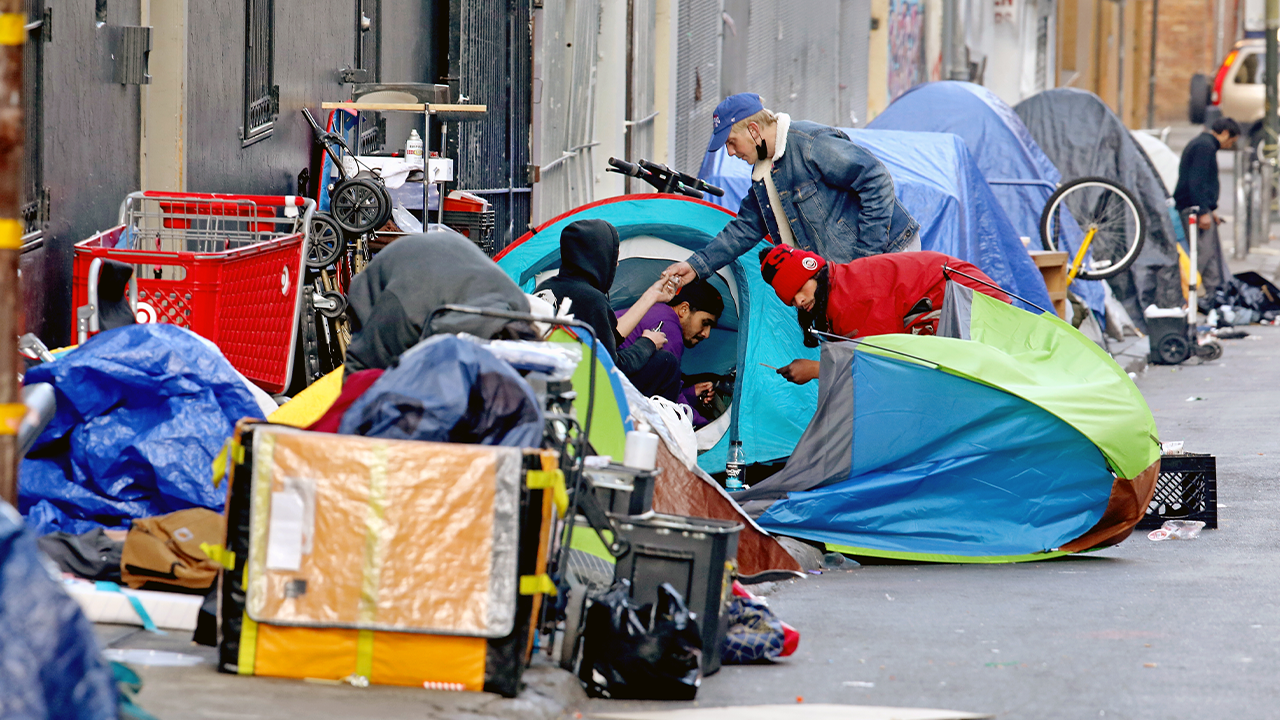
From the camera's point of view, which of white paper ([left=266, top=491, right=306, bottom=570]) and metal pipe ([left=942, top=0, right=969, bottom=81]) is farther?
metal pipe ([left=942, top=0, right=969, bottom=81])

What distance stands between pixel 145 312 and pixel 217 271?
0.30 metres

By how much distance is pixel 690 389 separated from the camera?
8180mm

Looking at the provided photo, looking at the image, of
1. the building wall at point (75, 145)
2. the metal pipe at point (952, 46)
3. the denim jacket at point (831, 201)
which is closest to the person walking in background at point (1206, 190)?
the metal pipe at point (952, 46)

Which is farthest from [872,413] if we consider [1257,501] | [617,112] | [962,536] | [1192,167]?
[1192,167]

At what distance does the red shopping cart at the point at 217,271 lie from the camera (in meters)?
5.29

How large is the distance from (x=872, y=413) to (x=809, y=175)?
203 cm

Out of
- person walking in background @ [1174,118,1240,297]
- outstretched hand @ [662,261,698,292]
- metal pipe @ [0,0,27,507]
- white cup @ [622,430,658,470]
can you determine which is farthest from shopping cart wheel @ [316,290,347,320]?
person walking in background @ [1174,118,1240,297]

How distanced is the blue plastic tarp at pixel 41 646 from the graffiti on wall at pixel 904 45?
19799 mm

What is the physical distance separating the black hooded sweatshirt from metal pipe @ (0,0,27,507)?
3.47 m

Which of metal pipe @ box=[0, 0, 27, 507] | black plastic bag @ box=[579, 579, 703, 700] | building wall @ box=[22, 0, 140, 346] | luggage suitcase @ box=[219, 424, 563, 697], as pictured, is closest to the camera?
metal pipe @ box=[0, 0, 27, 507]

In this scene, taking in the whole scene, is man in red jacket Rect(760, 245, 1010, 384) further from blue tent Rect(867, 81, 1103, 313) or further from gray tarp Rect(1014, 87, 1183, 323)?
gray tarp Rect(1014, 87, 1183, 323)

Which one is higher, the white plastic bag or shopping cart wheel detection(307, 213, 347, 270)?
shopping cart wheel detection(307, 213, 347, 270)

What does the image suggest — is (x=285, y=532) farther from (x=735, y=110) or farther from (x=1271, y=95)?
(x=1271, y=95)

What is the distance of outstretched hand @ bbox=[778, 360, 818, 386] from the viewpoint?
23.9 ft
